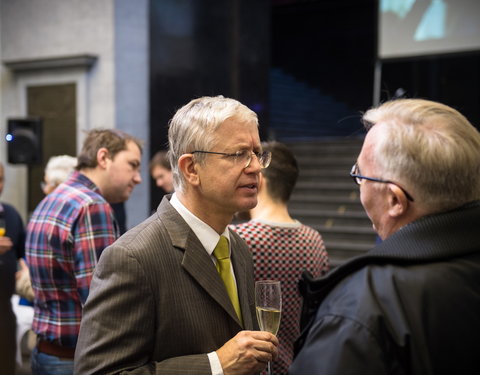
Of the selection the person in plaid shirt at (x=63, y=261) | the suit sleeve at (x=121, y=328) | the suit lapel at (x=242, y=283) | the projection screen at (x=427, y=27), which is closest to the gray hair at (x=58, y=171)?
the person in plaid shirt at (x=63, y=261)

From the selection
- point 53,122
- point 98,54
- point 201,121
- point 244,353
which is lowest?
point 244,353

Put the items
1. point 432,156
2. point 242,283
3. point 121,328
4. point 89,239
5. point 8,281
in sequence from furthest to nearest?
1. point 8,281
2. point 89,239
3. point 242,283
4. point 121,328
5. point 432,156

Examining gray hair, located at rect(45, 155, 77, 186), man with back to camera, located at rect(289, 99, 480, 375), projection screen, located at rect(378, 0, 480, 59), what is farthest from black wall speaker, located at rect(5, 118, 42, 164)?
projection screen, located at rect(378, 0, 480, 59)

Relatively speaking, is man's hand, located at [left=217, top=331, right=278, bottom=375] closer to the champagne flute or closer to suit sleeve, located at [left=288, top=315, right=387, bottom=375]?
the champagne flute

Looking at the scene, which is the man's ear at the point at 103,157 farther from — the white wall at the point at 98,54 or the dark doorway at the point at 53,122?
the dark doorway at the point at 53,122

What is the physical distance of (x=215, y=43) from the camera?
30.3ft

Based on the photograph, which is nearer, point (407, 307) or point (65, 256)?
point (407, 307)

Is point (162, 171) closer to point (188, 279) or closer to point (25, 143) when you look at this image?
point (25, 143)

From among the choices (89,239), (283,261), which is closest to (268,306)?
(283,261)

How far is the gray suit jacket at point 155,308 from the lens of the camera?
156 cm

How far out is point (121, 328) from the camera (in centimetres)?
156

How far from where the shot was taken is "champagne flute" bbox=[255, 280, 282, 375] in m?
1.72

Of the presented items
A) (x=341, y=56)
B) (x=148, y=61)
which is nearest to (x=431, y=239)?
(x=148, y=61)

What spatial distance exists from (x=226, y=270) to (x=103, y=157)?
126 centimetres
